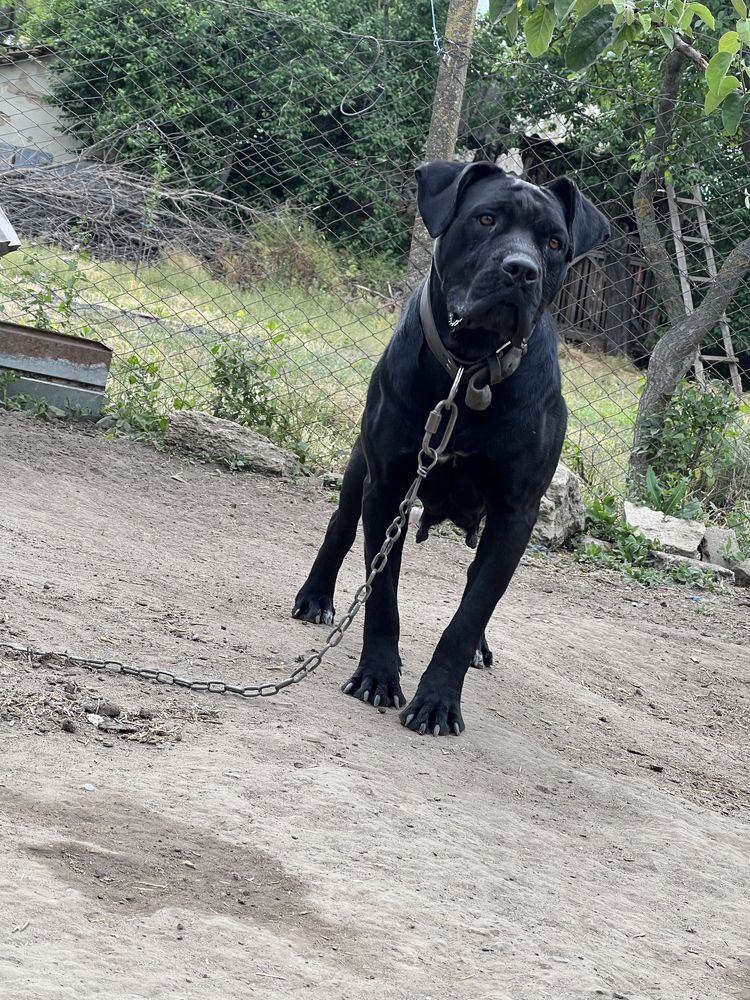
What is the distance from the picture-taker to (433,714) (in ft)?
11.0

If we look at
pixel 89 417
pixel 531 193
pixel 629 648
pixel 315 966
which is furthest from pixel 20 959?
pixel 89 417

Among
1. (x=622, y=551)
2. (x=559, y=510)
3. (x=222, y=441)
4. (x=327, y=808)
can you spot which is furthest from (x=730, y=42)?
(x=222, y=441)

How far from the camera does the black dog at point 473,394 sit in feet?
10.6

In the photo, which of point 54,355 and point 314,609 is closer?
point 314,609

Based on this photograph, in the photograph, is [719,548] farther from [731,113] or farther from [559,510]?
[731,113]

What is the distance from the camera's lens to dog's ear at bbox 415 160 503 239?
332 centimetres

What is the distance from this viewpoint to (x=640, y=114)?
24.9ft

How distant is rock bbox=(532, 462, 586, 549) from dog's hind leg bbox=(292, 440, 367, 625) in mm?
2496

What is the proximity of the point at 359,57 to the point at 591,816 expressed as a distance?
5.29m

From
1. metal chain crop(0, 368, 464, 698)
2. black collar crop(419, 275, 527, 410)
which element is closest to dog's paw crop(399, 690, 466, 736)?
metal chain crop(0, 368, 464, 698)

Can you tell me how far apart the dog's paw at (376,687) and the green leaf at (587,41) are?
6.14 feet

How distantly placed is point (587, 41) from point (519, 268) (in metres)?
0.76

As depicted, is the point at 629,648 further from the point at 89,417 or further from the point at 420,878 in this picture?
the point at 89,417

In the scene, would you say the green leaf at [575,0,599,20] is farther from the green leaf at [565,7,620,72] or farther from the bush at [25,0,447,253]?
the bush at [25,0,447,253]
